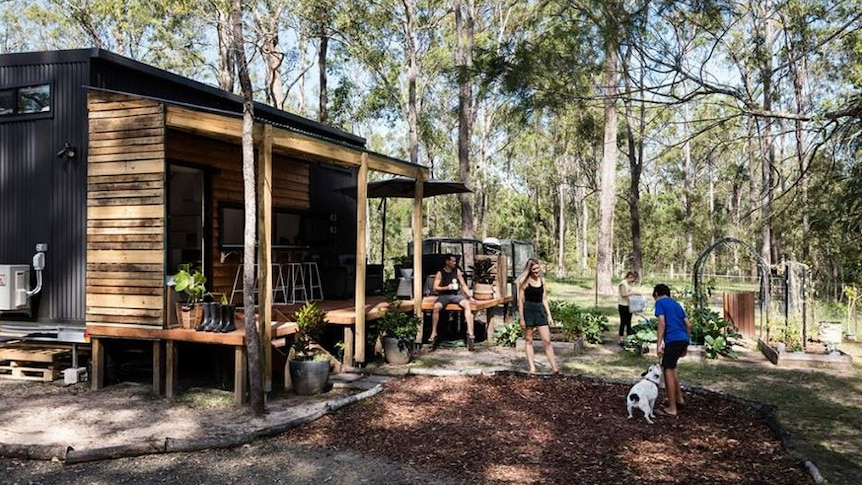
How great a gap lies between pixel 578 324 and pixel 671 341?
4.18 metres

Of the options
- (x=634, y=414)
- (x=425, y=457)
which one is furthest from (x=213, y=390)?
(x=634, y=414)

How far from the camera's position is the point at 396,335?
8.35 metres

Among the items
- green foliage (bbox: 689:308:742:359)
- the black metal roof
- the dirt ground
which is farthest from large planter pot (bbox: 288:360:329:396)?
green foliage (bbox: 689:308:742:359)

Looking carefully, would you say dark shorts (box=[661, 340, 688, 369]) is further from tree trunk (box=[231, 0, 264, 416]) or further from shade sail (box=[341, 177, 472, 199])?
shade sail (box=[341, 177, 472, 199])

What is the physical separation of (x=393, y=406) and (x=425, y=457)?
154 centimetres

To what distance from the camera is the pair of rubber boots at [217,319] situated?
21.1 ft

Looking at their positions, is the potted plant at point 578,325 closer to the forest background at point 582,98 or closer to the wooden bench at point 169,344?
the forest background at point 582,98

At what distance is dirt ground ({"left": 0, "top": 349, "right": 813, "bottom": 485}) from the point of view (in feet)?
14.7

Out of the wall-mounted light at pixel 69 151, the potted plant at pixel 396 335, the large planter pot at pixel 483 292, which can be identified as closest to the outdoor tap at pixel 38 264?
the wall-mounted light at pixel 69 151

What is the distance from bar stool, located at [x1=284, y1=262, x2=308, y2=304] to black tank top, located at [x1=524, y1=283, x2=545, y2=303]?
→ 3654mm

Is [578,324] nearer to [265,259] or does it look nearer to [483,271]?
[483,271]

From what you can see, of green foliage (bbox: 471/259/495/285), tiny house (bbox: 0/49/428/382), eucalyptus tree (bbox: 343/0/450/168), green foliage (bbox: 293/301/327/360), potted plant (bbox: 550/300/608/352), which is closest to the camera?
tiny house (bbox: 0/49/428/382)

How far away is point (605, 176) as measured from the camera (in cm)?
2125

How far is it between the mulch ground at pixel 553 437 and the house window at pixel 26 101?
17.9 ft
